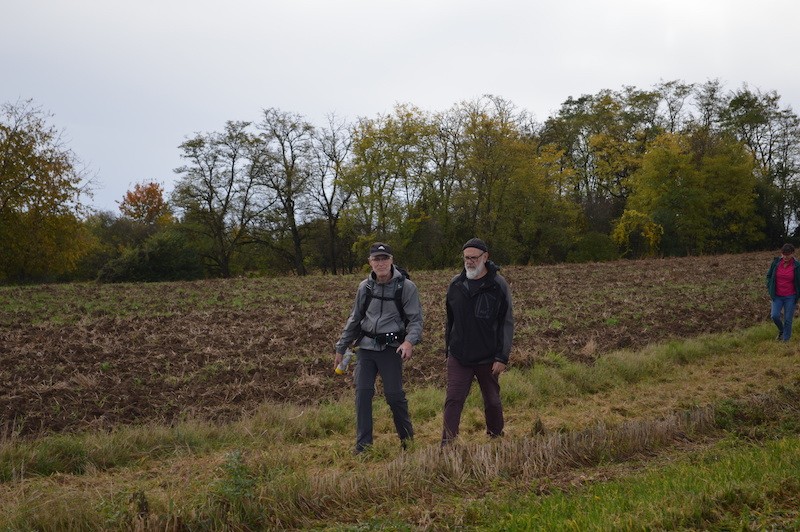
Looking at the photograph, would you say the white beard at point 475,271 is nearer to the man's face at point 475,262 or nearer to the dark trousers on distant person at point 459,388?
the man's face at point 475,262

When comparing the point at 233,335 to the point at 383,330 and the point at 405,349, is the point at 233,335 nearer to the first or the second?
the point at 383,330

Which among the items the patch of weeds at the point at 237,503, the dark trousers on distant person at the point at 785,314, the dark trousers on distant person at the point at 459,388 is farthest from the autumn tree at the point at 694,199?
the patch of weeds at the point at 237,503

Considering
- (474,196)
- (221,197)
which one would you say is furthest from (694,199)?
(221,197)

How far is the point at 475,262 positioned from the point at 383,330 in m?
1.13

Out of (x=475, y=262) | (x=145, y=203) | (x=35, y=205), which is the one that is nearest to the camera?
(x=475, y=262)

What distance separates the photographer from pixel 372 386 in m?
6.52

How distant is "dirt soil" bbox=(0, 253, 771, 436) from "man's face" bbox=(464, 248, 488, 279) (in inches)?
158

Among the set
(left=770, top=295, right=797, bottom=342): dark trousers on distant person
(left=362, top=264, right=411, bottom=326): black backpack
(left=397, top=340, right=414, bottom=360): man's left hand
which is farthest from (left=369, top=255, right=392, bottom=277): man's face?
(left=770, top=295, right=797, bottom=342): dark trousers on distant person

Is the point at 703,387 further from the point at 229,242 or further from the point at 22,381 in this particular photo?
the point at 229,242

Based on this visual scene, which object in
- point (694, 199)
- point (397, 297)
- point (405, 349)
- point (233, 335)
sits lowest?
point (233, 335)

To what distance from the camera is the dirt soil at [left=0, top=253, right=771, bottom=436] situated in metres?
9.15

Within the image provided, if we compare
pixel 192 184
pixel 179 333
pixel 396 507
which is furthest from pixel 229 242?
pixel 396 507

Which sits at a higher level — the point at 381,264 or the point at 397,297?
the point at 381,264

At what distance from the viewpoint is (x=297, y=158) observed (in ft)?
158
